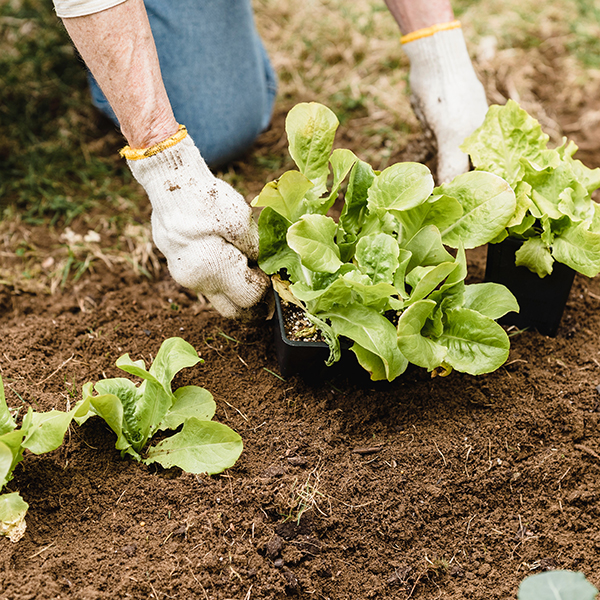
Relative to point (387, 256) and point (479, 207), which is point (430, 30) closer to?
point (479, 207)

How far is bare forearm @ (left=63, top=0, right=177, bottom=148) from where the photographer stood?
55.4 inches

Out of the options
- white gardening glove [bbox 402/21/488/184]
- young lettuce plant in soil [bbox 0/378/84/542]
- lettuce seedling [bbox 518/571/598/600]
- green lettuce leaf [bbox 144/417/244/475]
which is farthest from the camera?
white gardening glove [bbox 402/21/488/184]

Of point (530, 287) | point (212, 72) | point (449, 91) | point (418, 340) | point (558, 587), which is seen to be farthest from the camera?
point (212, 72)

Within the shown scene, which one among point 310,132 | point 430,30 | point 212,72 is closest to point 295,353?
point 310,132

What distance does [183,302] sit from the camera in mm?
1854

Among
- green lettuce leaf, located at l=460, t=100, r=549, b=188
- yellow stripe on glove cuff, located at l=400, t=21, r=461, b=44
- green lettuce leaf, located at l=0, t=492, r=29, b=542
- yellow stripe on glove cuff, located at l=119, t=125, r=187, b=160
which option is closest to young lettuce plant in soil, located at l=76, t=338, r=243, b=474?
green lettuce leaf, located at l=0, t=492, r=29, b=542

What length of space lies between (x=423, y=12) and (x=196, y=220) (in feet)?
3.50

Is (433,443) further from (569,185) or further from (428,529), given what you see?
(569,185)

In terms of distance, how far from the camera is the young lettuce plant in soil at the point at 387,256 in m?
1.29

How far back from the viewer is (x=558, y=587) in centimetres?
95

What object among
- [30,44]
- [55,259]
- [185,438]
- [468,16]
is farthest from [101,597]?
[468,16]

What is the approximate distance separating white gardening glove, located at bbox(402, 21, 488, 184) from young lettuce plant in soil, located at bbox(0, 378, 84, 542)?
1292 mm

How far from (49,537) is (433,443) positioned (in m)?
0.84

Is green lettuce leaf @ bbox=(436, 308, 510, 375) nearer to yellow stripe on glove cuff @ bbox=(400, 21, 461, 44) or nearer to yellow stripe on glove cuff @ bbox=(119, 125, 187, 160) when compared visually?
yellow stripe on glove cuff @ bbox=(119, 125, 187, 160)
